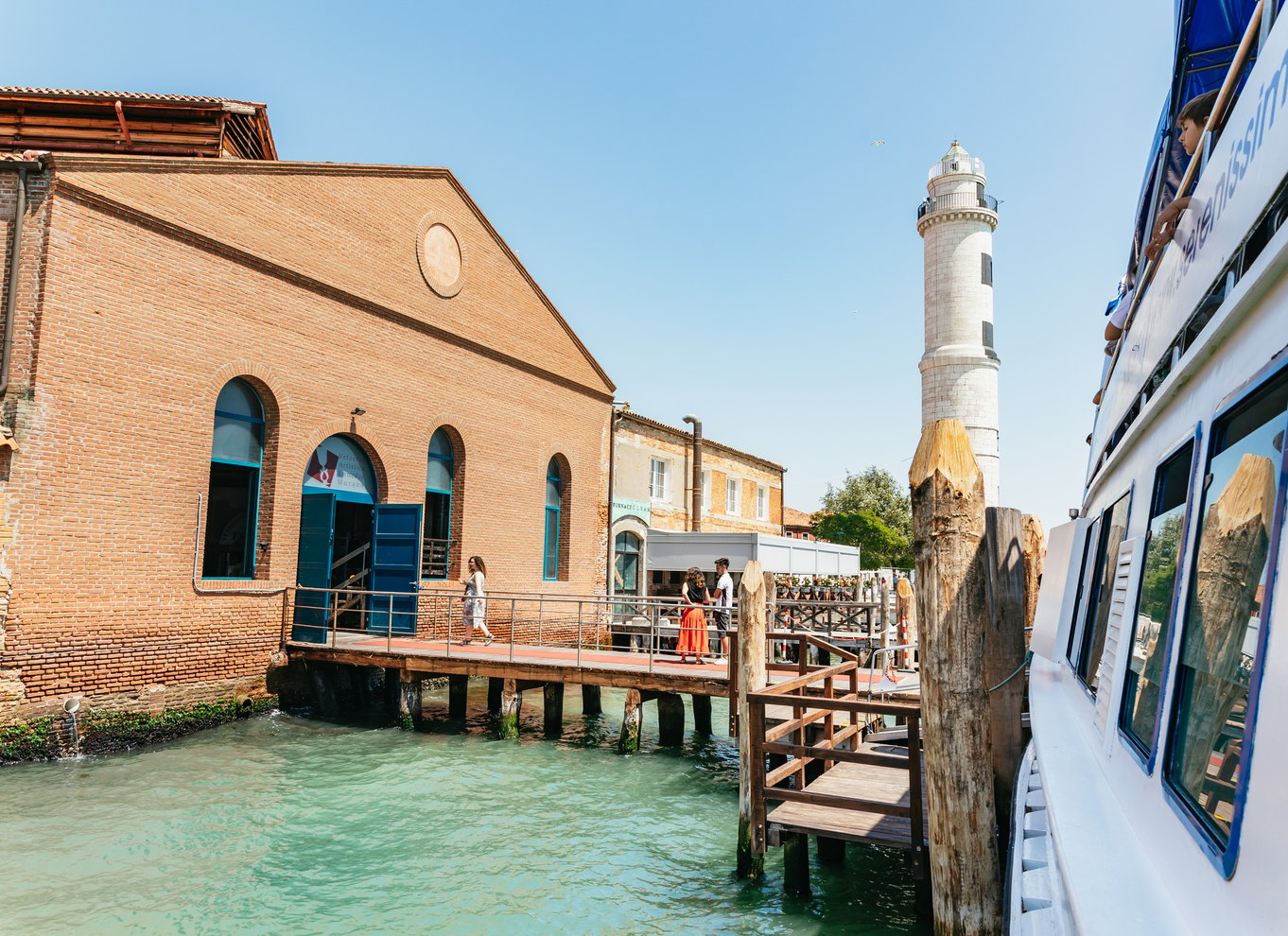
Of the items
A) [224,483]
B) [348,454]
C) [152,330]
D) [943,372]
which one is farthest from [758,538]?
[152,330]

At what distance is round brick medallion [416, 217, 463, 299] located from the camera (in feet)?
53.8

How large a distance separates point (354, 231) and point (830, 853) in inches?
488

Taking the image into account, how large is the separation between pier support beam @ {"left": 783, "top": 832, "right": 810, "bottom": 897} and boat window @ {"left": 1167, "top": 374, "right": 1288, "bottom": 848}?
5.06 metres

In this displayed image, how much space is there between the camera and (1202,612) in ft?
6.68

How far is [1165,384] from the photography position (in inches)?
105

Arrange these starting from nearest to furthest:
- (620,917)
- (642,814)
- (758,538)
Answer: (620,917) < (642,814) < (758,538)

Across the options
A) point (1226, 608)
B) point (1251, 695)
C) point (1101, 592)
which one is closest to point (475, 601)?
point (1101, 592)

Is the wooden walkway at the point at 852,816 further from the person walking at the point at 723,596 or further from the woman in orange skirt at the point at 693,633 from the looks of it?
the person walking at the point at 723,596

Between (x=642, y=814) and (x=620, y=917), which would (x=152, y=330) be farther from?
(x=620, y=917)

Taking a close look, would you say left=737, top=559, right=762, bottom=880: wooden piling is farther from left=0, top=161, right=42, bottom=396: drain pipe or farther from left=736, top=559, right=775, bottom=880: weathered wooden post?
left=0, top=161, right=42, bottom=396: drain pipe

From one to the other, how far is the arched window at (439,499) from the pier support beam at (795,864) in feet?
36.1

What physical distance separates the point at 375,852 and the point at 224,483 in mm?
8799

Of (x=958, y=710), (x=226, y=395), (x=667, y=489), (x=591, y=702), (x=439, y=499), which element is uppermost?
(x=226, y=395)

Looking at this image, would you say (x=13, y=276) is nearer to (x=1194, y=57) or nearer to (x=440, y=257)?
(x=440, y=257)
